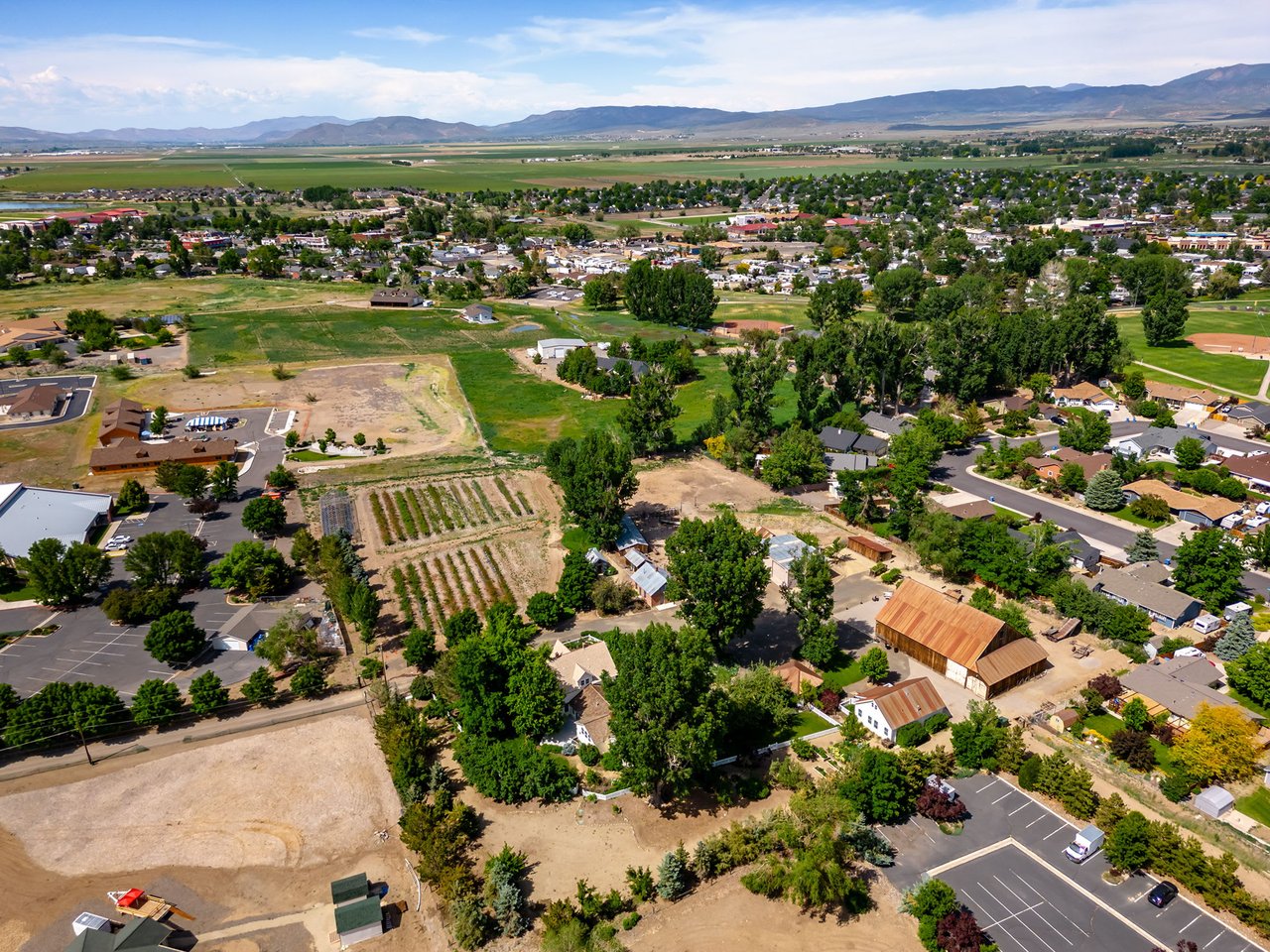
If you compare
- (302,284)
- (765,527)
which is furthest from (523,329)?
(765,527)

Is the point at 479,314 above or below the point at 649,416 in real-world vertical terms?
below

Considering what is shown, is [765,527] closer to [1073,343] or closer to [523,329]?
[1073,343]

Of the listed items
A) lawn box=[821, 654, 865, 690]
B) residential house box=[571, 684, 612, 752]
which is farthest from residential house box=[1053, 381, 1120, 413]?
residential house box=[571, 684, 612, 752]

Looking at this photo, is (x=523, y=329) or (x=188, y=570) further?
(x=523, y=329)

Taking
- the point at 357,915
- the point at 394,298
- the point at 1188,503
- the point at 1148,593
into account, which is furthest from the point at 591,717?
the point at 394,298

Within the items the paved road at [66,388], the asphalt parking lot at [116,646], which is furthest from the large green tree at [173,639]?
the paved road at [66,388]

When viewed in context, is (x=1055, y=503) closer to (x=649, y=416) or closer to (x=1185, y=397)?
(x=1185, y=397)

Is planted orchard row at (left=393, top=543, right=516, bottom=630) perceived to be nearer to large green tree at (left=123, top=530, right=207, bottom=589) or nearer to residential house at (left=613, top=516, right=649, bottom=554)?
residential house at (left=613, top=516, right=649, bottom=554)
